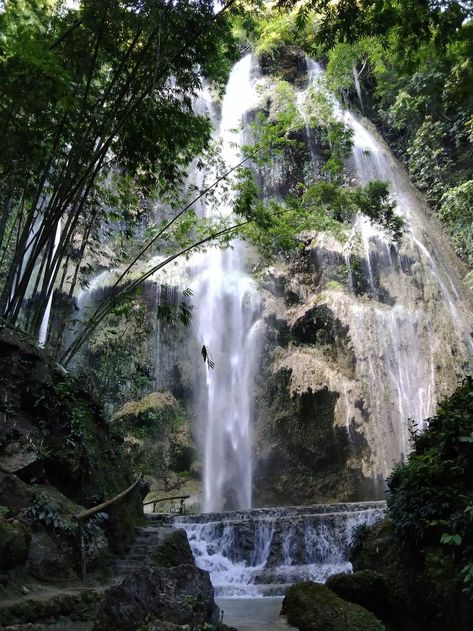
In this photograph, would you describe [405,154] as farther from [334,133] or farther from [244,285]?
[334,133]

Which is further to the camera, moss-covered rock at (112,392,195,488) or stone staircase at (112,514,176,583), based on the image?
moss-covered rock at (112,392,195,488)

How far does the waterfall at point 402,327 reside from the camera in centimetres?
1457

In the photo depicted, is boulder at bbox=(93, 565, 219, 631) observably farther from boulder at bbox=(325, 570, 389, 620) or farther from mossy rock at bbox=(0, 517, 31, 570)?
boulder at bbox=(325, 570, 389, 620)

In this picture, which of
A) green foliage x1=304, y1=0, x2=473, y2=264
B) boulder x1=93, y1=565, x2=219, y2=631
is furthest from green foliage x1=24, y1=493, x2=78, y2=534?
green foliage x1=304, y1=0, x2=473, y2=264

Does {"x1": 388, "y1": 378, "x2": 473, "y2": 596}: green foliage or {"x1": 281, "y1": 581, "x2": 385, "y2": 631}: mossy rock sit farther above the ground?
{"x1": 388, "y1": 378, "x2": 473, "y2": 596}: green foliage

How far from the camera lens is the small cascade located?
834 cm

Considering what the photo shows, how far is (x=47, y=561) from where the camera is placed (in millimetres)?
4508

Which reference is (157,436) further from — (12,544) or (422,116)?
(422,116)

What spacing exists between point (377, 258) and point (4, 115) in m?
13.9

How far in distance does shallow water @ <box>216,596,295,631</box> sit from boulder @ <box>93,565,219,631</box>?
1962 mm

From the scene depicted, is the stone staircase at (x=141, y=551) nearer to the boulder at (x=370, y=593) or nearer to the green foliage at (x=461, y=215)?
the boulder at (x=370, y=593)

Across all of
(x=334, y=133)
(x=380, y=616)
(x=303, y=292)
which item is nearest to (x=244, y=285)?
Answer: (x=303, y=292)

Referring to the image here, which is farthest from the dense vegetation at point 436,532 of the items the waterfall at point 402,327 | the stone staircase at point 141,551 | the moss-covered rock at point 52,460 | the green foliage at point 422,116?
the waterfall at point 402,327

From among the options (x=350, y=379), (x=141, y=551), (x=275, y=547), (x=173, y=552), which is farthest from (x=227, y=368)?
(x=141, y=551)
